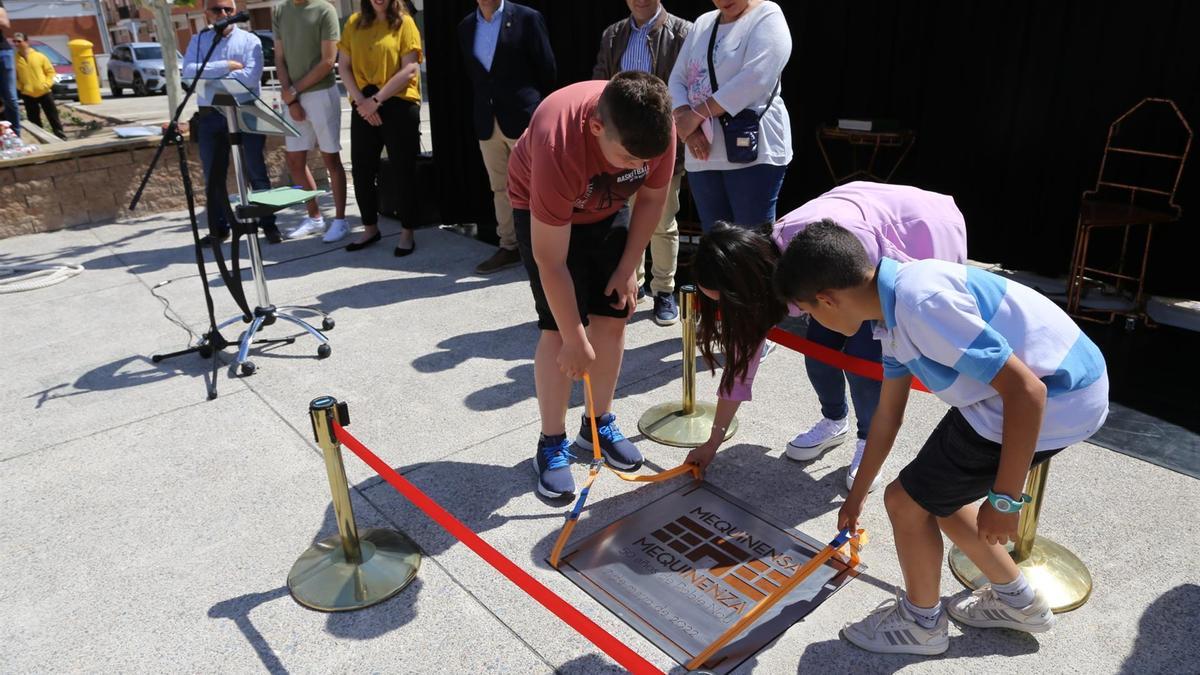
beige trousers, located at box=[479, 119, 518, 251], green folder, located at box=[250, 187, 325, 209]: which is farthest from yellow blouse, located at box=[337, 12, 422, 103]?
green folder, located at box=[250, 187, 325, 209]

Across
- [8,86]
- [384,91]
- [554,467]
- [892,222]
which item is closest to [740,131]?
[892,222]

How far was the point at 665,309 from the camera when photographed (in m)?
4.71

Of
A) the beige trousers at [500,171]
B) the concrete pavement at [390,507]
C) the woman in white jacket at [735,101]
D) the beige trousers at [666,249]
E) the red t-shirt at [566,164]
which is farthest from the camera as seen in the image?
the beige trousers at [500,171]

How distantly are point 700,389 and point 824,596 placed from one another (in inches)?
61.3

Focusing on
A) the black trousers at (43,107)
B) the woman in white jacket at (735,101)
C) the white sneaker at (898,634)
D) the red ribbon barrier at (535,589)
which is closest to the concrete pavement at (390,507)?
the white sneaker at (898,634)

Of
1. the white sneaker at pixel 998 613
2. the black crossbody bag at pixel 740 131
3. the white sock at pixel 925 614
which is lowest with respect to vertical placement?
the white sneaker at pixel 998 613

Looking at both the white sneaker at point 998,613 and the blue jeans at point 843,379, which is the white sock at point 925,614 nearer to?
the white sneaker at point 998,613

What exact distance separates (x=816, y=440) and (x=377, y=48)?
4.15m

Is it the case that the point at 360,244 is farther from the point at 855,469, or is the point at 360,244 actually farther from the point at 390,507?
the point at 855,469

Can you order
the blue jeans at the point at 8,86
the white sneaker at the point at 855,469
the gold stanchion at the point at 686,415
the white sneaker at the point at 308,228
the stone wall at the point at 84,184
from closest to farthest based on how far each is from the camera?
the white sneaker at the point at 855,469 < the gold stanchion at the point at 686,415 < the white sneaker at the point at 308,228 < the stone wall at the point at 84,184 < the blue jeans at the point at 8,86

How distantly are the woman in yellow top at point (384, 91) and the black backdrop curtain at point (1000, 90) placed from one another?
133cm

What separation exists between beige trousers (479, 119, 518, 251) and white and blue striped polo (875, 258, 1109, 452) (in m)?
3.70

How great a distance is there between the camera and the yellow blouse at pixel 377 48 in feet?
18.5

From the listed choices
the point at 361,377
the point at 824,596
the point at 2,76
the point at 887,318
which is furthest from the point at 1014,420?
the point at 2,76
